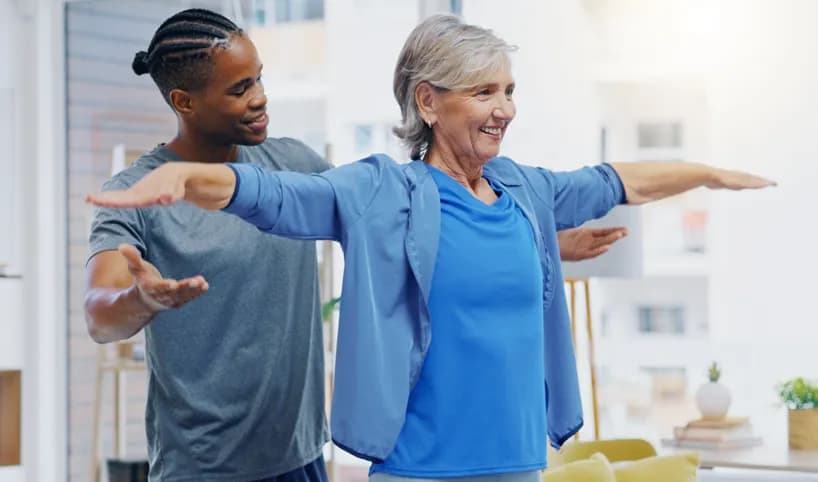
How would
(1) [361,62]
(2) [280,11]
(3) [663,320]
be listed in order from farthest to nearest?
(2) [280,11] < (1) [361,62] < (3) [663,320]

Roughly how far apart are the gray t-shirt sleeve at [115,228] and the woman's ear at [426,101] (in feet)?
1.60

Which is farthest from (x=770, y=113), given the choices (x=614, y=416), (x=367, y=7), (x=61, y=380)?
(x=61, y=380)

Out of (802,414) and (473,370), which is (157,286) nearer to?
(473,370)

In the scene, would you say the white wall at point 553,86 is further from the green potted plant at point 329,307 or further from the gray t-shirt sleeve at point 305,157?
the gray t-shirt sleeve at point 305,157

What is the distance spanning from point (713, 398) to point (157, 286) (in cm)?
273

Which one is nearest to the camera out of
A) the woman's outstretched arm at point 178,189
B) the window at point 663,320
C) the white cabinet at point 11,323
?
the woman's outstretched arm at point 178,189

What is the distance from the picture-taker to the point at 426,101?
76.1 inches

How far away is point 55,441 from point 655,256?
105 inches

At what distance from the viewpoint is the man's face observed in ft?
6.65

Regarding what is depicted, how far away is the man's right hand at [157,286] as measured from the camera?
1.60m

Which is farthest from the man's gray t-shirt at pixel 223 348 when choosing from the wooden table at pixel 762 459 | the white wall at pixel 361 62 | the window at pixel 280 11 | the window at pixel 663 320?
the window at pixel 280 11

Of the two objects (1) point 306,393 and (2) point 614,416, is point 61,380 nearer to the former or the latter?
(2) point 614,416

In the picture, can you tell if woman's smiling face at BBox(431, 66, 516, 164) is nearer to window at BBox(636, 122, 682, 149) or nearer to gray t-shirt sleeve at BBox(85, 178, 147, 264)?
gray t-shirt sleeve at BBox(85, 178, 147, 264)

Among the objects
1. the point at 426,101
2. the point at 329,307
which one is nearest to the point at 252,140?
the point at 426,101
